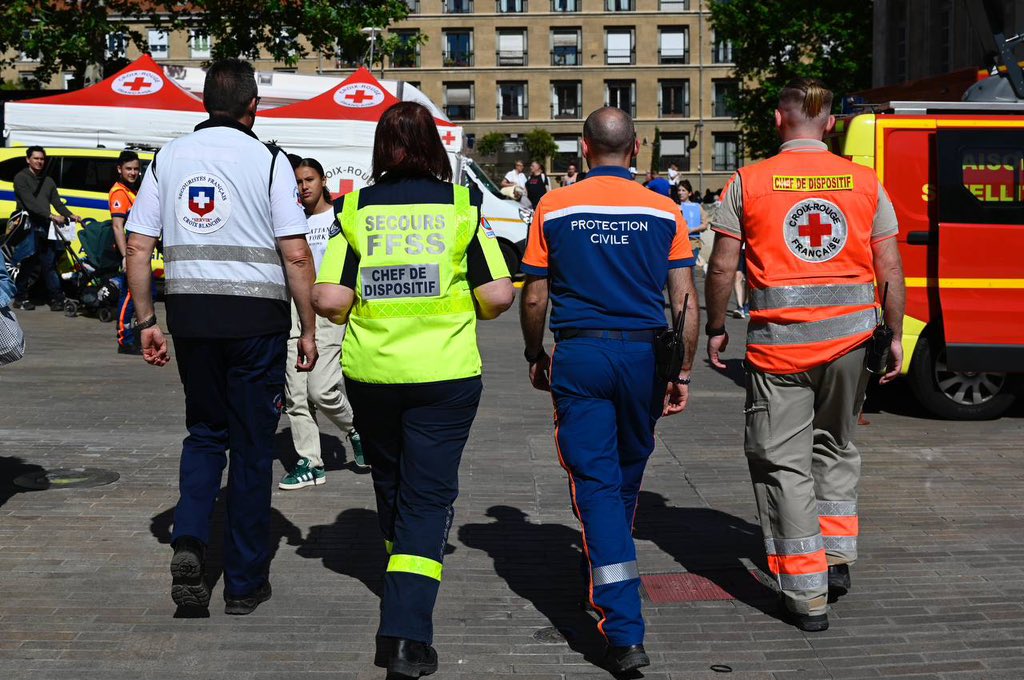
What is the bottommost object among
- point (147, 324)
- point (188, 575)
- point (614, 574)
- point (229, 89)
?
point (188, 575)

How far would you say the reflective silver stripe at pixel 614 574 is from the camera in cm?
444

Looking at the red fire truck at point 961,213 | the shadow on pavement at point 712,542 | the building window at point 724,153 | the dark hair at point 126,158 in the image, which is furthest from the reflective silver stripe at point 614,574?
the building window at point 724,153

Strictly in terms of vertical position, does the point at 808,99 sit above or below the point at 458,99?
above

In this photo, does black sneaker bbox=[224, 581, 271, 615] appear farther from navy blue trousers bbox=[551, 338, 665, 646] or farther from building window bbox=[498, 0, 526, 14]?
building window bbox=[498, 0, 526, 14]

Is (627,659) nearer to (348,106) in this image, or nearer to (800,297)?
(800,297)

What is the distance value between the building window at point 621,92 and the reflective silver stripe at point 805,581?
238 ft

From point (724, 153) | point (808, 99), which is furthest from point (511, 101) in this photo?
point (808, 99)

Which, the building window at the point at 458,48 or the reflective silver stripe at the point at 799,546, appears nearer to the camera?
the reflective silver stripe at the point at 799,546

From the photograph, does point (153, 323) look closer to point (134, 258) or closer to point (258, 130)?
point (134, 258)

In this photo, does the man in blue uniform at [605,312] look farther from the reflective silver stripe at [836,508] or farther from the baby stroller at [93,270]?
the baby stroller at [93,270]

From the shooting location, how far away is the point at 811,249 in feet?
16.5

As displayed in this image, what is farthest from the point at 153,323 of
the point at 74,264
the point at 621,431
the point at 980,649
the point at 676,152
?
the point at 676,152

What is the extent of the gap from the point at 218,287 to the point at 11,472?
10.4 feet

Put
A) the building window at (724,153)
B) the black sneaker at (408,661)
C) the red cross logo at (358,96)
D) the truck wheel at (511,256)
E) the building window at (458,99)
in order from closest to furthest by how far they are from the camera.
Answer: the black sneaker at (408,661) → the red cross logo at (358,96) → the truck wheel at (511,256) → the building window at (458,99) → the building window at (724,153)
